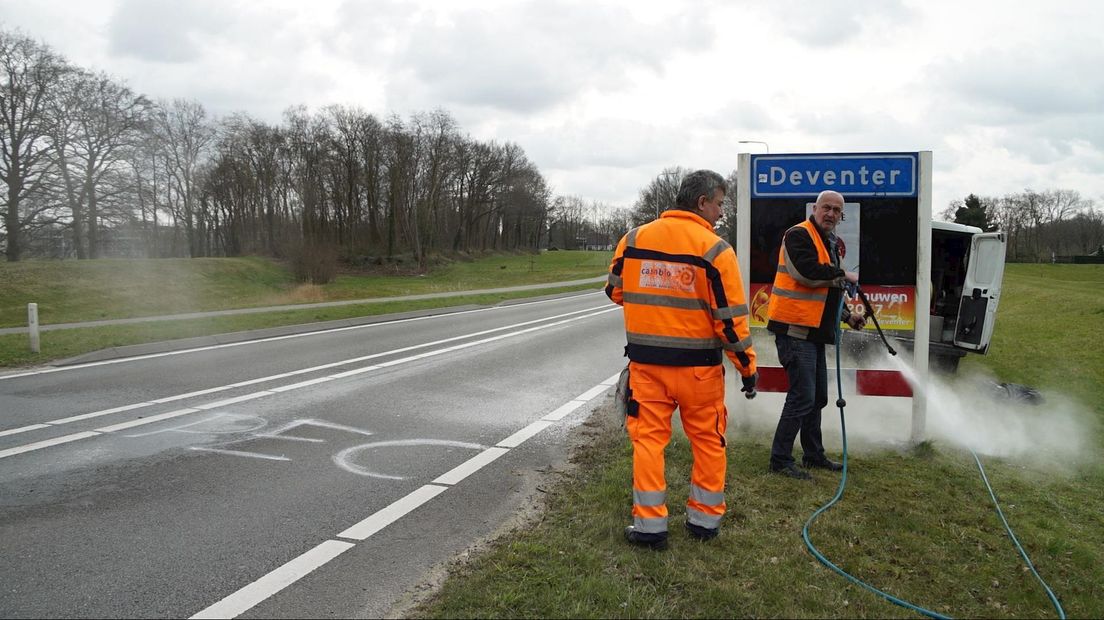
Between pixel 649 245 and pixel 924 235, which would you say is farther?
pixel 924 235

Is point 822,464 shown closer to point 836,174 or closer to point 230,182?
point 836,174

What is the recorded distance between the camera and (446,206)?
77312 millimetres

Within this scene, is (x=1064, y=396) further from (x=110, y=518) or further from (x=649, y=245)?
(x=110, y=518)

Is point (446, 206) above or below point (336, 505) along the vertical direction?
above

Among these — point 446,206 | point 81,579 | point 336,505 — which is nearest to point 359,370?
point 336,505

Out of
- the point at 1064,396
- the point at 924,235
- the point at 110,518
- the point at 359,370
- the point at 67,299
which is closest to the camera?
the point at 110,518

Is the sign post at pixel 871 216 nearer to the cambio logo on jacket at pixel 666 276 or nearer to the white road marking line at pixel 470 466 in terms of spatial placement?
the cambio logo on jacket at pixel 666 276

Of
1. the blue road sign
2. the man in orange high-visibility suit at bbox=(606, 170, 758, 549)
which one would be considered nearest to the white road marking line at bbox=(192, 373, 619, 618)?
the man in orange high-visibility suit at bbox=(606, 170, 758, 549)

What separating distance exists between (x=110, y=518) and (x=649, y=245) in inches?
141

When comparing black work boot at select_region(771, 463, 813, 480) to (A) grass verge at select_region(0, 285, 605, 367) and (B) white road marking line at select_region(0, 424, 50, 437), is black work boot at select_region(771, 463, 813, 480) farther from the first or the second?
(A) grass verge at select_region(0, 285, 605, 367)

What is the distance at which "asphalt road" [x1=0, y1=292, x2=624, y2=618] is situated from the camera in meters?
3.50

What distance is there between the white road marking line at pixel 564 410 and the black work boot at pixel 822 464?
8.85 feet

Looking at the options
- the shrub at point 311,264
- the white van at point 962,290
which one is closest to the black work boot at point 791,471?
the white van at point 962,290

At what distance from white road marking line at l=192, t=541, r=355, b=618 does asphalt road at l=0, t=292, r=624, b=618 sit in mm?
11
